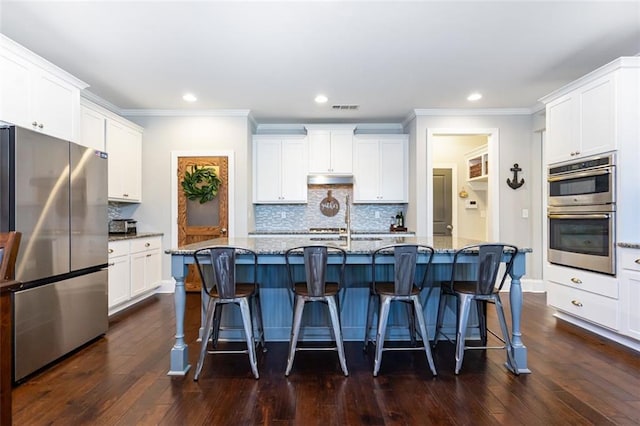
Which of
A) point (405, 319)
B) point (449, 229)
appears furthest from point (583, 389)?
point (449, 229)

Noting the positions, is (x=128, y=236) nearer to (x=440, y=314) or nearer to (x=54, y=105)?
(x=54, y=105)

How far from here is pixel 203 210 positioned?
5.01 m

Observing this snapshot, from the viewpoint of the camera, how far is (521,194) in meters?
4.99

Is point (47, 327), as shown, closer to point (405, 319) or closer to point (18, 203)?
point (18, 203)

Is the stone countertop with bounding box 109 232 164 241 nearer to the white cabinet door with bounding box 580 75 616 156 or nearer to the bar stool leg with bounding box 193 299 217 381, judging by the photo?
the bar stool leg with bounding box 193 299 217 381

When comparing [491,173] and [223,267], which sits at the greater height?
[491,173]

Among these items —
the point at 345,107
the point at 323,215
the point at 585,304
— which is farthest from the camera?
the point at 323,215

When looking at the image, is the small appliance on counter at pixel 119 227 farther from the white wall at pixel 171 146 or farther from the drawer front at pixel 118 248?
the drawer front at pixel 118 248

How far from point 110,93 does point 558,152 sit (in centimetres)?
521

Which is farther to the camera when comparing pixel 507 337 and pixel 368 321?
pixel 368 321

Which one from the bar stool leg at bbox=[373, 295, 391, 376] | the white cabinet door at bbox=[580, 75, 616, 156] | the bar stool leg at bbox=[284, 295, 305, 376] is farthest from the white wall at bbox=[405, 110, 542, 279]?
the bar stool leg at bbox=[284, 295, 305, 376]

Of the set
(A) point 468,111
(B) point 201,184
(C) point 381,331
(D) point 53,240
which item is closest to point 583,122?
(A) point 468,111

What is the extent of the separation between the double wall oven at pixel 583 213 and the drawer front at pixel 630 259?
0.07 meters

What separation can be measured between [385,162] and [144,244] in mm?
3634
